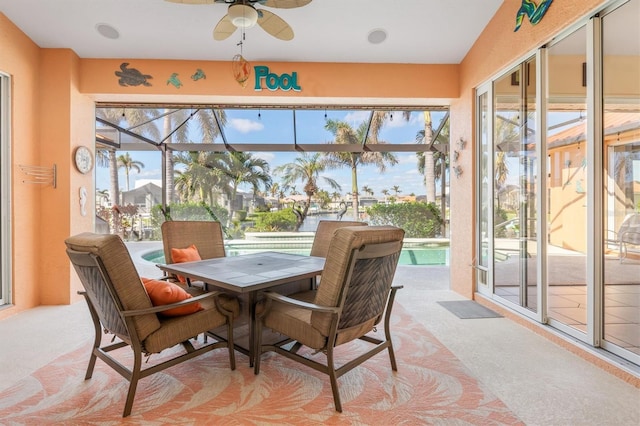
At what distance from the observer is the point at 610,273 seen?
8.81ft

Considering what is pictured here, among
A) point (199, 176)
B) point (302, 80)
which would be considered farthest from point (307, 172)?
point (302, 80)

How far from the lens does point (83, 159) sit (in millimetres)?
4469

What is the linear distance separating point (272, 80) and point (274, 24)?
5.69ft

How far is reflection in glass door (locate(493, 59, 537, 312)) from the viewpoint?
3506 mm

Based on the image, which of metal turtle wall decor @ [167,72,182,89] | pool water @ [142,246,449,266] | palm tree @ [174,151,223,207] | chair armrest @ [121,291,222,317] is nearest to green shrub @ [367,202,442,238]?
pool water @ [142,246,449,266]

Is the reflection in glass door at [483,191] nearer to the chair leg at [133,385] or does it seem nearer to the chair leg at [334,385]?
the chair leg at [334,385]

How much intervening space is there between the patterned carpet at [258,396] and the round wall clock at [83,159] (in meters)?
2.66

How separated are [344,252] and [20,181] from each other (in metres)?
4.19

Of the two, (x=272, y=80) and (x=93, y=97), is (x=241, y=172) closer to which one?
(x=93, y=97)

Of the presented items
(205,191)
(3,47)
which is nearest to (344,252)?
(3,47)

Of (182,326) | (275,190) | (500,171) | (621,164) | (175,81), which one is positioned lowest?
(182,326)

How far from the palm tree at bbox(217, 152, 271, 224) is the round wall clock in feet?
18.5

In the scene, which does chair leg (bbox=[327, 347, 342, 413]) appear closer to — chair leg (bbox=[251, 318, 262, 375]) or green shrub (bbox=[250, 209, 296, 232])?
chair leg (bbox=[251, 318, 262, 375])

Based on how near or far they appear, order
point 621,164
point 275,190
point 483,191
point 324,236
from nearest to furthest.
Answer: point 621,164 → point 324,236 → point 483,191 → point 275,190
